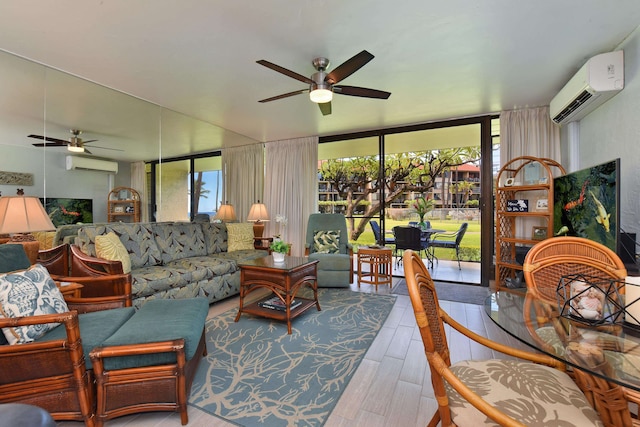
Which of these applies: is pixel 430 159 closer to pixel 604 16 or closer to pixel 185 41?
pixel 604 16

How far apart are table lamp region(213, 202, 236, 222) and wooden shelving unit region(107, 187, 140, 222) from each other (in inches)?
53.5

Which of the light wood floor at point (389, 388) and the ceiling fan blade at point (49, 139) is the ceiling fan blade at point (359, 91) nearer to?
the light wood floor at point (389, 388)

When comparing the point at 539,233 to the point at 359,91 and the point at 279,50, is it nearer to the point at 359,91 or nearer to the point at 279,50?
the point at 359,91

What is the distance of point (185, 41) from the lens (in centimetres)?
223

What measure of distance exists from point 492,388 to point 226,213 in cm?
461

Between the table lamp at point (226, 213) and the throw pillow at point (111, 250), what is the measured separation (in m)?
2.08

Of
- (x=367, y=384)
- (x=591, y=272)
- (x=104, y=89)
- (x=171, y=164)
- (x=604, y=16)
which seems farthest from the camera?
(x=171, y=164)

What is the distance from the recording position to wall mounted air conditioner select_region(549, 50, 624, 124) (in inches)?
89.3

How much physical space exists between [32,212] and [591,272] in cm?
347

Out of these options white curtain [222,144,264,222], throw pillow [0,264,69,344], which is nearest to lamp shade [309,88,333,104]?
throw pillow [0,264,69,344]

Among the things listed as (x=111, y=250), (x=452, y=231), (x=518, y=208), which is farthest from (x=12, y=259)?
(x=452, y=231)

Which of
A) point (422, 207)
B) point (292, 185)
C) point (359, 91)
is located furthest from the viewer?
point (422, 207)

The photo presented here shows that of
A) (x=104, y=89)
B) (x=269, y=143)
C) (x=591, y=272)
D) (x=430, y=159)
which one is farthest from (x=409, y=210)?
(x=104, y=89)

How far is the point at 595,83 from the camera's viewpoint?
7.59ft
